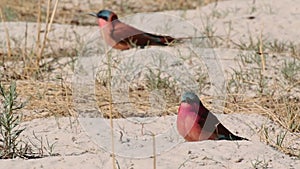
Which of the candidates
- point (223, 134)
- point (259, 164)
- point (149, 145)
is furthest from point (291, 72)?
point (259, 164)

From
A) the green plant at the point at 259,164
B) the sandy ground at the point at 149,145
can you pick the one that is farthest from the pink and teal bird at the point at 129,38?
the green plant at the point at 259,164

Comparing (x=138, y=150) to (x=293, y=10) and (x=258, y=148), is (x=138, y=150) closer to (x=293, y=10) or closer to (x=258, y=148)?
(x=258, y=148)

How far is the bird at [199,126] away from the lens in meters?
3.19

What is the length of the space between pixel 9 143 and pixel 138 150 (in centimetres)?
56

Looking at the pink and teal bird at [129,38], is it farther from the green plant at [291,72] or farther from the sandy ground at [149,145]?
the green plant at [291,72]

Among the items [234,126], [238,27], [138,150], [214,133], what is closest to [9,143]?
[138,150]

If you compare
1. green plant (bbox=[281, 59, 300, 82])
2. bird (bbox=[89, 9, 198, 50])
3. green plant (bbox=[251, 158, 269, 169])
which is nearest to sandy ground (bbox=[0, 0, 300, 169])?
green plant (bbox=[251, 158, 269, 169])

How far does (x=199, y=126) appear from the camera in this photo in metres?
3.21

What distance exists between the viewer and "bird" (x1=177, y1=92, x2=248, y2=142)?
3186 mm

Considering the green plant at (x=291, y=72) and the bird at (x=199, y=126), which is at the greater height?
the green plant at (x=291, y=72)

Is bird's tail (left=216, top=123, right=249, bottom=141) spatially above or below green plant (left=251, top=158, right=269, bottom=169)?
above

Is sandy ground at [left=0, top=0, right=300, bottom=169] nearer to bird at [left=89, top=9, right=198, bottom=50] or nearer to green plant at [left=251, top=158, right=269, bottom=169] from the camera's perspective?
green plant at [left=251, top=158, right=269, bottom=169]

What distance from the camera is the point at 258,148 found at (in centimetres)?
296

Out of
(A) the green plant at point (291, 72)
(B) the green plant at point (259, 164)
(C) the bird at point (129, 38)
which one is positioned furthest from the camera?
(C) the bird at point (129, 38)
